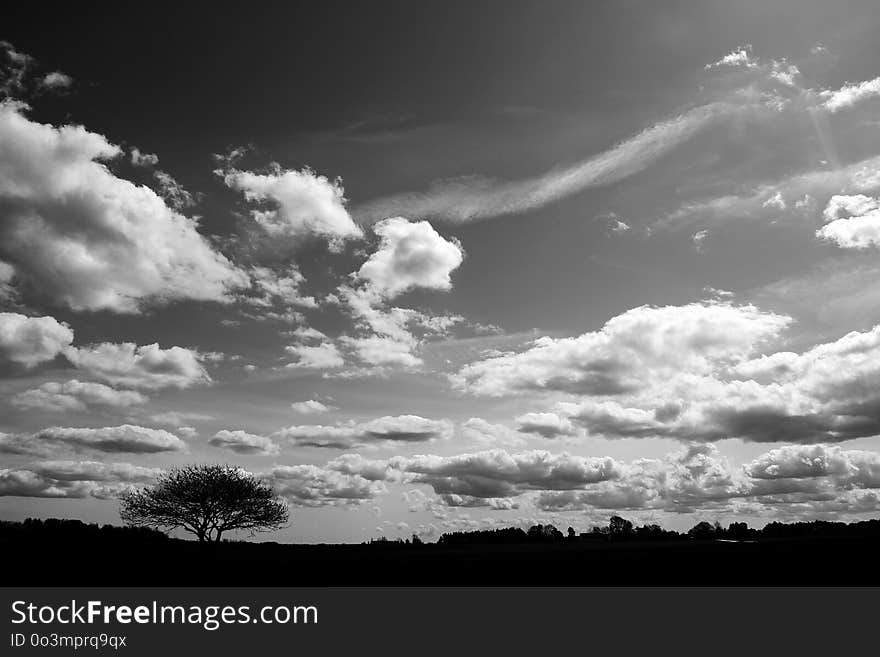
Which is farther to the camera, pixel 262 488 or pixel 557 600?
pixel 262 488

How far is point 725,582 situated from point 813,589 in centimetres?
431

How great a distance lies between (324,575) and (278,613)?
8557 mm

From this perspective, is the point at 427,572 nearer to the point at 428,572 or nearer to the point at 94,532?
the point at 428,572

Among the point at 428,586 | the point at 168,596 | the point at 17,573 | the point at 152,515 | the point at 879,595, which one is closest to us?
the point at 879,595

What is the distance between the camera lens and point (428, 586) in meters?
27.8

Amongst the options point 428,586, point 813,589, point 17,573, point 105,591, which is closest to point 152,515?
point 17,573

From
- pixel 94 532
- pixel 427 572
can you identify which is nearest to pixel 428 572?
pixel 427 572

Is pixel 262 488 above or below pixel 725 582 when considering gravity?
above

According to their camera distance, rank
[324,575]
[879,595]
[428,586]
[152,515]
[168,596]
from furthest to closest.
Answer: [152,515], [324,575], [428,586], [168,596], [879,595]

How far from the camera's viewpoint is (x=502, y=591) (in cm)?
2686

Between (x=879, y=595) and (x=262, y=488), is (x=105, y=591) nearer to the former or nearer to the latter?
(x=879, y=595)

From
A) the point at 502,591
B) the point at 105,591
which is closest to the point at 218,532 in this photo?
the point at 105,591

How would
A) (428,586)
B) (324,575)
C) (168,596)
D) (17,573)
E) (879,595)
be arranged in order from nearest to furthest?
(879,595) < (168,596) < (428,586) < (17,573) < (324,575)

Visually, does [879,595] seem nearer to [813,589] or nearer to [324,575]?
[813,589]
